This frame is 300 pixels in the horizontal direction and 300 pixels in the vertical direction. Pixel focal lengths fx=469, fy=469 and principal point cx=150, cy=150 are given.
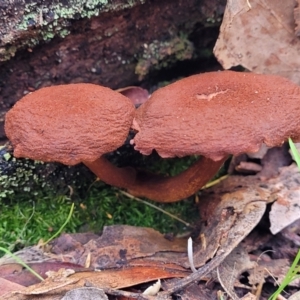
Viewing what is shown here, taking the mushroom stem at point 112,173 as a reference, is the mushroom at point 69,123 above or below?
above

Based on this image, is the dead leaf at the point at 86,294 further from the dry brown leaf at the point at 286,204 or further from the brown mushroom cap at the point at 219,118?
the dry brown leaf at the point at 286,204

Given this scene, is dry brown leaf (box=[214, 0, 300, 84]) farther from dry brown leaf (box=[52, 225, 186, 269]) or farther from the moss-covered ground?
dry brown leaf (box=[52, 225, 186, 269])

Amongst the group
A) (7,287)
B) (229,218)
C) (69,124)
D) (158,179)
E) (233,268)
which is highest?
(69,124)

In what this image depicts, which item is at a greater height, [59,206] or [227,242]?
[59,206]

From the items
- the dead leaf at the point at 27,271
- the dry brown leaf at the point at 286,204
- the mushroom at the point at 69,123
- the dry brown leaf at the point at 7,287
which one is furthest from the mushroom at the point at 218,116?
the dry brown leaf at the point at 7,287

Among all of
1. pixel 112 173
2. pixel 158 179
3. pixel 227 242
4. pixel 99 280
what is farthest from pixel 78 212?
pixel 227 242

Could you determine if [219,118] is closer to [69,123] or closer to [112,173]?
[69,123]

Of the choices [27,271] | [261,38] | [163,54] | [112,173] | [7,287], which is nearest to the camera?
[7,287]
